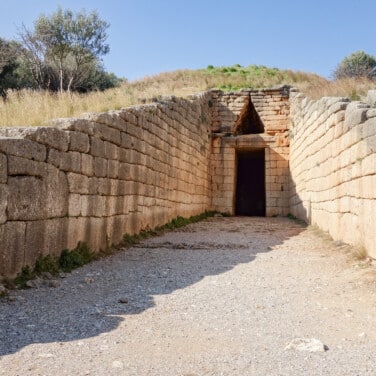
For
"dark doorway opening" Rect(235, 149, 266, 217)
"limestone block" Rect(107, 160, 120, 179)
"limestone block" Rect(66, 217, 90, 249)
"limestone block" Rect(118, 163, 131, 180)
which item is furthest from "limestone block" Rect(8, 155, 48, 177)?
"dark doorway opening" Rect(235, 149, 266, 217)

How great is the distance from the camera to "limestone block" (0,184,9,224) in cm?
436

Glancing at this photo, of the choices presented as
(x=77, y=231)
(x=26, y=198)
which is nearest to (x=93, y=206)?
(x=77, y=231)

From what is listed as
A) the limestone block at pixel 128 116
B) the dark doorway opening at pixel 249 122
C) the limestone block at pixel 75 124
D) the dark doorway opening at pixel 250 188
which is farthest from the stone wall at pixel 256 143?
Answer: the limestone block at pixel 75 124

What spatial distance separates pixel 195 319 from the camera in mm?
3799

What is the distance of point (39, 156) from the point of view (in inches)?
197

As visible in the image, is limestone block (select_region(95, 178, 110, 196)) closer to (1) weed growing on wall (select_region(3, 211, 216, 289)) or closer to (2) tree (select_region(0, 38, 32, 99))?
(1) weed growing on wall (select_region(3, 211, 216, 289))

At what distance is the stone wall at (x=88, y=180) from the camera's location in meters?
4.61

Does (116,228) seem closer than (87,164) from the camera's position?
No

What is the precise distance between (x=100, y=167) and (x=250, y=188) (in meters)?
14.5

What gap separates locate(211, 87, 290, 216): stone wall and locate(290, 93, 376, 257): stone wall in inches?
142

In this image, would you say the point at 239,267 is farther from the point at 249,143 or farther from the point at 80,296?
the point at 249,143

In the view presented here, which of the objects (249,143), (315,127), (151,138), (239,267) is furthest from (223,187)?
(239,267)

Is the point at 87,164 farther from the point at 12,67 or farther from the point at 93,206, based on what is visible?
the point at 12,67

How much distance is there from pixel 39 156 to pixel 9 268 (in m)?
1.28
